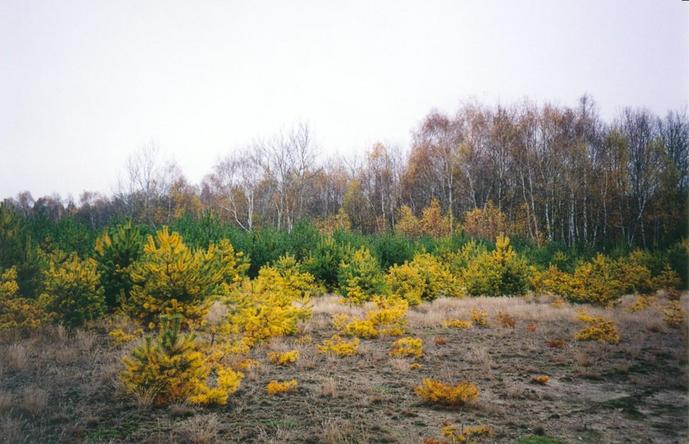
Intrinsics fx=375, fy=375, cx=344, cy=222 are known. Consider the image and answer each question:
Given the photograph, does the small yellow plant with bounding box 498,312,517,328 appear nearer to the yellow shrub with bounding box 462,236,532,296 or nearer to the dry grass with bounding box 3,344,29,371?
the yellow shrub with bounding box 462,236,532,296

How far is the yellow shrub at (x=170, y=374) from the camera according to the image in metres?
5.58

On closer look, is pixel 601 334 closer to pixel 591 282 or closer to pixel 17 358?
pixel 591 282

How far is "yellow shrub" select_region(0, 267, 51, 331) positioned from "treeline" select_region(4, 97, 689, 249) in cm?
1544

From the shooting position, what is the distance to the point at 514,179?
1331 inches

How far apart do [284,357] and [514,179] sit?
104 feet

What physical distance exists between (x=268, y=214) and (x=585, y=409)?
40812 millimetres

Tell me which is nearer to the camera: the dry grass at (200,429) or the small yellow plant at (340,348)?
the dry grass at (200,429)

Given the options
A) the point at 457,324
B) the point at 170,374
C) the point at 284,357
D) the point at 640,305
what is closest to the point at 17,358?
the point at 170,374

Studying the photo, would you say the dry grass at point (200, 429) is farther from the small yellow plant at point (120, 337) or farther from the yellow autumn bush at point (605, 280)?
the yellow autumn bush at point (605, 280)

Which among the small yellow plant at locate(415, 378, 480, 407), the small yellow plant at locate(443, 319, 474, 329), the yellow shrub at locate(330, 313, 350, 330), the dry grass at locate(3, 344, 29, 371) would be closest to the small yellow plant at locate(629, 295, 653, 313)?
the small yellow plant at locate(443, 319, 474, 329)

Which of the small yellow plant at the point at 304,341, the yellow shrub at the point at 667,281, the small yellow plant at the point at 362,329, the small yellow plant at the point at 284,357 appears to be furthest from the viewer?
the yellow shrub at the point at 667,281

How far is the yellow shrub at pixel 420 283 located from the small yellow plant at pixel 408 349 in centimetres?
521

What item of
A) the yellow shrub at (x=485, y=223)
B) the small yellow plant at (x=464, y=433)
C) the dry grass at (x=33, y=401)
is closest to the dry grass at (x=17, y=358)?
the dry grass at (x=33, y=401)

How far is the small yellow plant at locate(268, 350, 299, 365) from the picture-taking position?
7.72 meters
